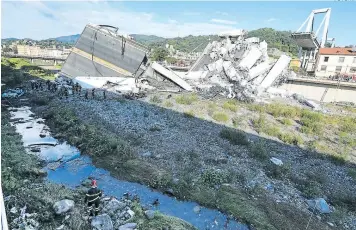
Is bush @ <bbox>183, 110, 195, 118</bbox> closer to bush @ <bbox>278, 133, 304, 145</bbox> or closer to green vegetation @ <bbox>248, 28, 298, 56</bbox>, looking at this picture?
bush @ <bbox>278, 133, 304, 145</bbox>

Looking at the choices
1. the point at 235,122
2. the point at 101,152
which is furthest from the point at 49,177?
the point at 235,122

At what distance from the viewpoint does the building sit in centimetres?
2327

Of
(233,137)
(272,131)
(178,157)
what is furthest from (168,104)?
(178,157)

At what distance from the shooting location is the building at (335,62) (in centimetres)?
2327

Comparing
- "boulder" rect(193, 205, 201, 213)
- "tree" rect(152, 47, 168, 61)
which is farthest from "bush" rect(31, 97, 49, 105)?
"tree" rect(152, 47, 168, 61)

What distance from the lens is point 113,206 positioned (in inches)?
199

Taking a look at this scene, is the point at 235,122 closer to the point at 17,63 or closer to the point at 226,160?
the point at 226,160

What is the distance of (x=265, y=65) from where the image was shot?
768 inches

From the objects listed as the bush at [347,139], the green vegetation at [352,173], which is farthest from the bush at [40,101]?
the bush at [347,139]

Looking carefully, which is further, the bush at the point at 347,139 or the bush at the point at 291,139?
the bush at the point at 347,139

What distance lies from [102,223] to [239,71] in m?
16.0

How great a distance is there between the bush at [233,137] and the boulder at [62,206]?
6.37m

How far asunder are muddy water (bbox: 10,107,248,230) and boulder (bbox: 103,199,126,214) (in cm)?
79

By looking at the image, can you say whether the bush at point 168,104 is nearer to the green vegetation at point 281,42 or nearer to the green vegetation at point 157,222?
the green vegetation at point 157,222
